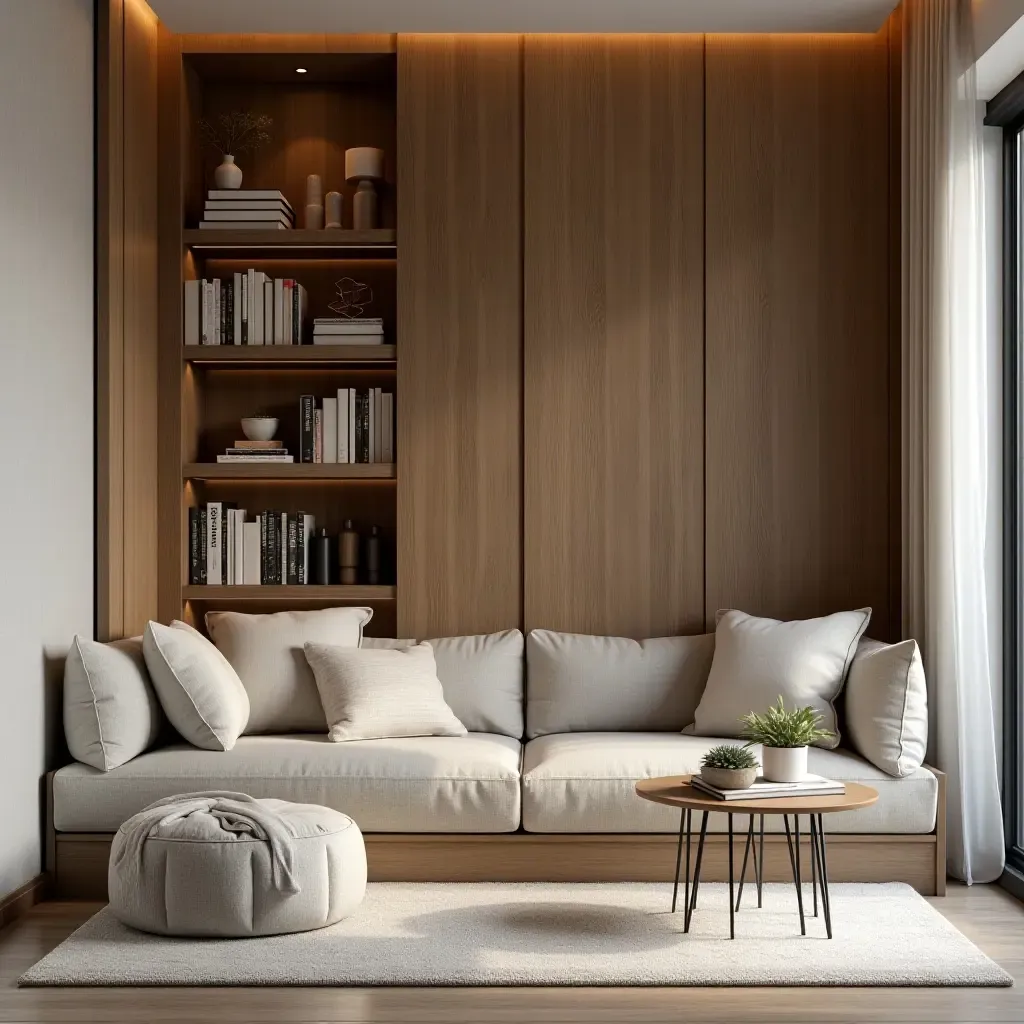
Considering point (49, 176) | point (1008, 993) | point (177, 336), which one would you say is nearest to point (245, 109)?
point (177, 336)

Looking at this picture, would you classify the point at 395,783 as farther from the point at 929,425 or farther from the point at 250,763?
the point at 929,425

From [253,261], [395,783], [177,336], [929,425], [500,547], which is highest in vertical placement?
[253,261]

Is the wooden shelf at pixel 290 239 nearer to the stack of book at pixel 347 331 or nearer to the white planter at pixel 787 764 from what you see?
the stack of book at pixel 347 331

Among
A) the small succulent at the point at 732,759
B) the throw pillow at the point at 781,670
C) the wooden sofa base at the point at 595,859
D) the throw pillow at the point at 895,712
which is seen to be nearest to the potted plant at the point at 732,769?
the small succulent at the point at 732,759

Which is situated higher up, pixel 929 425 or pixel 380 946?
pixel 929 425

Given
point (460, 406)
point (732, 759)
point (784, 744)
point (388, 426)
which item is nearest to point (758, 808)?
point (732, 759)

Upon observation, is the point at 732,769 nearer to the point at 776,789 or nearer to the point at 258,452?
the point at 776,789

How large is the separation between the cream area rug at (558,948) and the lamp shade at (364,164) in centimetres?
271

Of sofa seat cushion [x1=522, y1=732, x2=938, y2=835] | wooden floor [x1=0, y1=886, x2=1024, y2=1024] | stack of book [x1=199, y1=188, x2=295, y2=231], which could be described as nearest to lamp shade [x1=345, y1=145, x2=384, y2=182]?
stack of book [x1=199, y1=188, x2=295, y2=231]

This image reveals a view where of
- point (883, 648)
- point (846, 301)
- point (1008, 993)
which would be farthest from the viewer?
point (846, 301)

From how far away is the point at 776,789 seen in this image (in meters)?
3.32

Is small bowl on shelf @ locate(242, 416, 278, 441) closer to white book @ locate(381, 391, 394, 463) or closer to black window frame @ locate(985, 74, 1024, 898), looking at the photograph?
white book @ locate(381, 391, 394, 463)

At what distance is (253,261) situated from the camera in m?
5.10

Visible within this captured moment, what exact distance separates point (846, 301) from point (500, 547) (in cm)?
163
